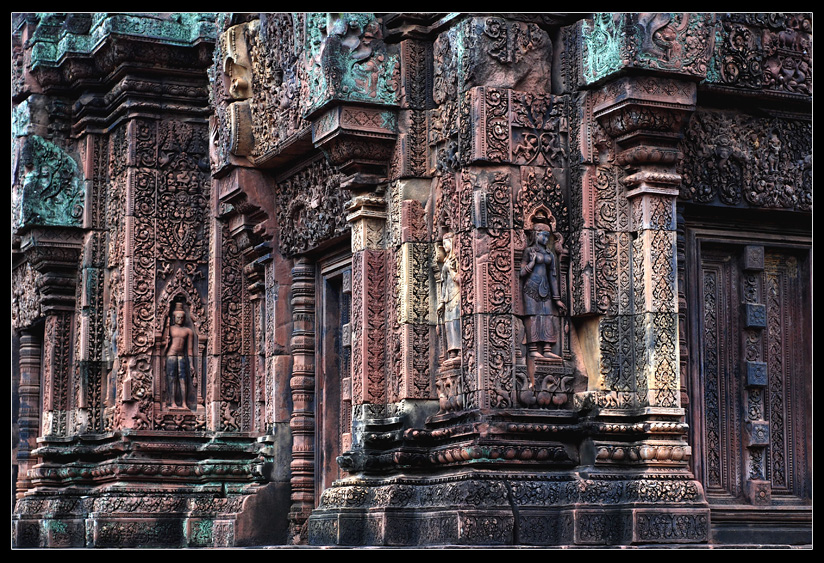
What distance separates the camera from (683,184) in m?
14.5

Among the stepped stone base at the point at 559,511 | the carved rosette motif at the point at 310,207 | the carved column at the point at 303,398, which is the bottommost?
the stepped stone base at the point at 559,511

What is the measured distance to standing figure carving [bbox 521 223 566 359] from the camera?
14008mm

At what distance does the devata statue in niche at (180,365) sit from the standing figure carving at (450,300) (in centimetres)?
583

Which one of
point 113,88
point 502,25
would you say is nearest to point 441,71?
point 502,25

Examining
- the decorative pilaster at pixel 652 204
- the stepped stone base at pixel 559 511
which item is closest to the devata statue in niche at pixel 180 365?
the stepped stone base at pixel 559 511

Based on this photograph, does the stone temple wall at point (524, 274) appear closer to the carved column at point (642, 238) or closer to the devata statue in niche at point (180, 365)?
the carved column at point (642, 238)

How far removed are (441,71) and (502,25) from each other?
0.82 metres

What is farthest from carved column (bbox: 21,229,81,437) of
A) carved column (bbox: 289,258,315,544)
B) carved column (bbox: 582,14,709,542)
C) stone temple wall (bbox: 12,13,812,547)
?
carved column (bbox: 582,14,709,542)

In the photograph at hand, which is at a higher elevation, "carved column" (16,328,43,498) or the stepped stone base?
"carved column" (16,328,43,498)

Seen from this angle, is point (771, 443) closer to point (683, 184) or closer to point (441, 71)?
point (683, 184)

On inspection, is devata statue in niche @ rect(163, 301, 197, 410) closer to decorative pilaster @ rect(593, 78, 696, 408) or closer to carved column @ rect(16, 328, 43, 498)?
carved column @ rect(16, 328, 43, 498)

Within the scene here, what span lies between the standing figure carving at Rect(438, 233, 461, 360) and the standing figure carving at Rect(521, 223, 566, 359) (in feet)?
1.87

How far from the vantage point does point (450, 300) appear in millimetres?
14414

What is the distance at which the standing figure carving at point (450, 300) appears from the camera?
14.3 m
